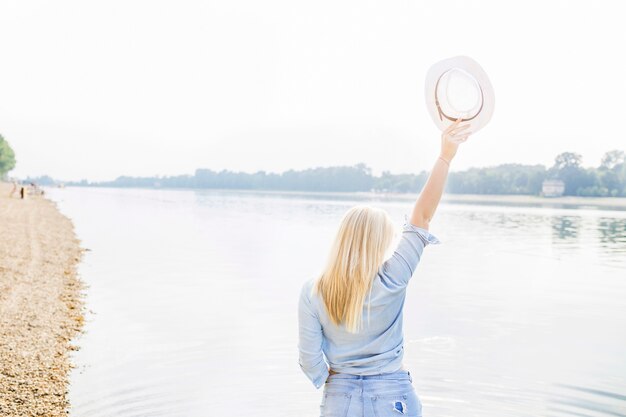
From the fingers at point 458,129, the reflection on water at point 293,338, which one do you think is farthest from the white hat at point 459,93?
the reflection on water at point 293,338

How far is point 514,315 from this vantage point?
44.5ft

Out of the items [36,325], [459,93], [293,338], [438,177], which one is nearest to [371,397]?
[438,177]

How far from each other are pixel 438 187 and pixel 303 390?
5566 mm

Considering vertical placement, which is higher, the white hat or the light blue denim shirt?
the white hat

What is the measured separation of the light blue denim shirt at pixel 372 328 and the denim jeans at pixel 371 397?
4 centimetres

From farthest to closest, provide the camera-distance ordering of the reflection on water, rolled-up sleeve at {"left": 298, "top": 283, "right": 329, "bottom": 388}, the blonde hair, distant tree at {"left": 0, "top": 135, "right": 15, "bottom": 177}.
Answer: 1. distant tree at {"left": 0, "top": 135, "right": 15, "bottom": 177}
2. the reflection on water
3. rolled-up sleeve at {"left": 298, "top": 283, "right": 329, "bottom": 388}
4. the blonde hair

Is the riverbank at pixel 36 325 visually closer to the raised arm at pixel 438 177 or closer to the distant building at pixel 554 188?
the raised arm at pixel 438 177

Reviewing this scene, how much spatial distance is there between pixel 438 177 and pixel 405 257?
42 centimetres

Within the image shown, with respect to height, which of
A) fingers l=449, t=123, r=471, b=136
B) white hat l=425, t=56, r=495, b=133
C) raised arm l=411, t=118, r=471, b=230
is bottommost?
raised arm l=411, t=118, r=471, b=230

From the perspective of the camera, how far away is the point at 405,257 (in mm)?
2994

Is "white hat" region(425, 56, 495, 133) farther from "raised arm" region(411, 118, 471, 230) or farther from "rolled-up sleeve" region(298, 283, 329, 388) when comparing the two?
"rolled-up sleeve" region(298, 283, 329, 388)

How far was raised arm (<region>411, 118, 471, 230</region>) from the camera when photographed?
10.1ft

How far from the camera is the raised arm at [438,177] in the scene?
3.09 meters

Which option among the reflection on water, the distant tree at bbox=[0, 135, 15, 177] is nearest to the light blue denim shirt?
the reflection on water
